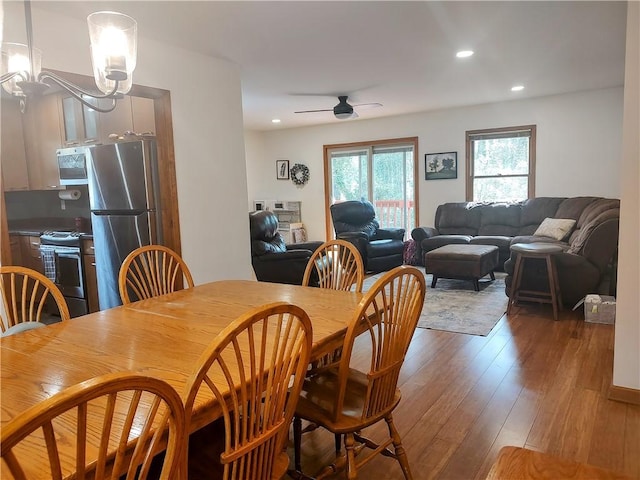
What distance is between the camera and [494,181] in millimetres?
6547

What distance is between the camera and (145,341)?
4.90ft

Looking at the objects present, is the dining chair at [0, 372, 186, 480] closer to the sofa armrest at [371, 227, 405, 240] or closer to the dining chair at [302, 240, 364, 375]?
the dining chair at [302, 240, 364, 375]

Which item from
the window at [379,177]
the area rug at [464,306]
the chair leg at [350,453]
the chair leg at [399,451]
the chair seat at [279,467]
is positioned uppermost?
the window at [379,177]

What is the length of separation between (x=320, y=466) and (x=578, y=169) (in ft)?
18.3

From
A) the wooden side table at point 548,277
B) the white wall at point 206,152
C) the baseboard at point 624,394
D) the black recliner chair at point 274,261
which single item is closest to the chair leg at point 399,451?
the baseboard at point 624,394

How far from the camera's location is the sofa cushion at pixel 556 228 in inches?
203

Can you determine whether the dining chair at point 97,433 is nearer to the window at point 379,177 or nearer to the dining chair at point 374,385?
the dining chair at point 374,385

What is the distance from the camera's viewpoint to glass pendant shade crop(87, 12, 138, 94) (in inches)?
61.6

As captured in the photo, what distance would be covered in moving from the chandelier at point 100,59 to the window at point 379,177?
19.5ft

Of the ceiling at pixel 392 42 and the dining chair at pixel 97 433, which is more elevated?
the ceiling at pixel 392 42

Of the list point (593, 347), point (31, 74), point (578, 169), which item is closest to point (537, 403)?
point (593, 347)

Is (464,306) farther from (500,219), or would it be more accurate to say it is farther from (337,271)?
(337,271)

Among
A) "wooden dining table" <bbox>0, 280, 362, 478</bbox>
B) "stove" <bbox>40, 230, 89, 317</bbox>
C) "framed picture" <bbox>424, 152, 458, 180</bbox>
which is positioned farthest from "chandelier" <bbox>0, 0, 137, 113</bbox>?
"framed picture" <bbox>424, 152, 458, 180</bbox>

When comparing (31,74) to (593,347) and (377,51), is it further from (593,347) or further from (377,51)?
(593,347)
